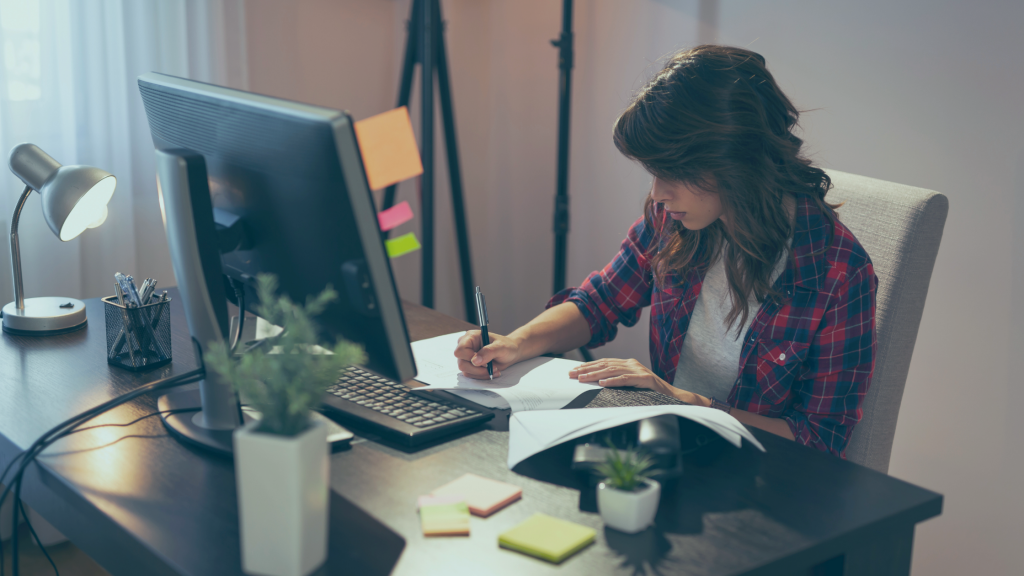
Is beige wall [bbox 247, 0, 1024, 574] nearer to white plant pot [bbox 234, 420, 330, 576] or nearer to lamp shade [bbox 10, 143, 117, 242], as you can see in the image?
lamp shade [bbox 10, 143, 117, 242]

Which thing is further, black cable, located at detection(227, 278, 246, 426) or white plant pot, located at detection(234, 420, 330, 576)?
black cable, located at detection(227, 278, 246, 426)

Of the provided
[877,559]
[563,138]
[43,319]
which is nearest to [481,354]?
[877,559]

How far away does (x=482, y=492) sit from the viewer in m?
0.73

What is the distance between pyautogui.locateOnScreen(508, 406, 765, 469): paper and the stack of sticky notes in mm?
111

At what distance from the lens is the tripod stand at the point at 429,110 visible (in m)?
2.10

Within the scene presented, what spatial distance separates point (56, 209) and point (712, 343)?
97cm

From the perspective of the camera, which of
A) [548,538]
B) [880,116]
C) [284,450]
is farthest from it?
[880,116]

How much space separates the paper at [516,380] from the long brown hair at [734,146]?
0.30m

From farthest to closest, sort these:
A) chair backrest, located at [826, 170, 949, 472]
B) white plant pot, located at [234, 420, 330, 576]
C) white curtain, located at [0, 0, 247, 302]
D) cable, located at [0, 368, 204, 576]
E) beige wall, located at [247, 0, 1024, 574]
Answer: white curtain, located at [0, 0, 247, 302]
beige wall, located at [247, 0, 1024, 574]
chair backrest, located at [826, 170, 949, 472]
cable, located at [0, 368, 204, 576]
white plant pot, located at [234, 420, 330, 576]

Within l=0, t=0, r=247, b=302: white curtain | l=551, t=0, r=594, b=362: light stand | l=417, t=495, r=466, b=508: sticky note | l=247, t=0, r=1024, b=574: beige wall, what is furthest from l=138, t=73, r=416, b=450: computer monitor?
l=551, t=0, r=594, b=362: light stand

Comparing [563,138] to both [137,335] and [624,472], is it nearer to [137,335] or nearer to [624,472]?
[137,335]

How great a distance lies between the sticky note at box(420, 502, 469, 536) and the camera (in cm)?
66

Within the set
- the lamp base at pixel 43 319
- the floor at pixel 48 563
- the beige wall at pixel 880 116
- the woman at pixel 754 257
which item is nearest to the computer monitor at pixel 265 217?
the woman at pixel 754 257

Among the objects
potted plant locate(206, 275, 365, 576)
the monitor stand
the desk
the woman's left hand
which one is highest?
potted plant locate(206, 275, 365, 576)
